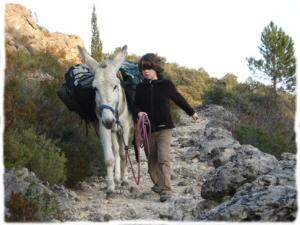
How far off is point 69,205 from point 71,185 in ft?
4.86

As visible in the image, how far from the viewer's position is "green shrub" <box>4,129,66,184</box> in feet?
19.4

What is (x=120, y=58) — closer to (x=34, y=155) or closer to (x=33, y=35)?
(x=34, y=155)

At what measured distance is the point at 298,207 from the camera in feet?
11.9

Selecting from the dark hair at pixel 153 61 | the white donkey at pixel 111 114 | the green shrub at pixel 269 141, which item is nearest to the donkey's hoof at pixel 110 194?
the white donkey at pixel 111 114

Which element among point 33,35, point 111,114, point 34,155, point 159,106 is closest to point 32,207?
point 34,155

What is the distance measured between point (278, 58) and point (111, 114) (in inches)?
914

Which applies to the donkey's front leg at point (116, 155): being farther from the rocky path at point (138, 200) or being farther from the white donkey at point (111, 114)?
the rocky path at point (138, 200)

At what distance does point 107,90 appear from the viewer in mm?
7012

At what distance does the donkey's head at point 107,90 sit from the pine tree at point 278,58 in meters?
21.8

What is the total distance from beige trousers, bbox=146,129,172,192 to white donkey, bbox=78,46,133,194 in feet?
1.95

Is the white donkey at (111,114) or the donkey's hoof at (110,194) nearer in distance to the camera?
the white donkey at (111,114)

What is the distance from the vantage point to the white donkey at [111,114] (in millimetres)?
6977

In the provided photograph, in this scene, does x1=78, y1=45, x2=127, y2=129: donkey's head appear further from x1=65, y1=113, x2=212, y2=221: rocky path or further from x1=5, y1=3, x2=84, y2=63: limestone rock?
x1=5, y1=3, x2=84, y2=63: limestone rock

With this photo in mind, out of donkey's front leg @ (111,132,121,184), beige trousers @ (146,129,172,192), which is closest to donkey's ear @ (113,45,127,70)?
donkey's front leg @ (111,132,121,184)
